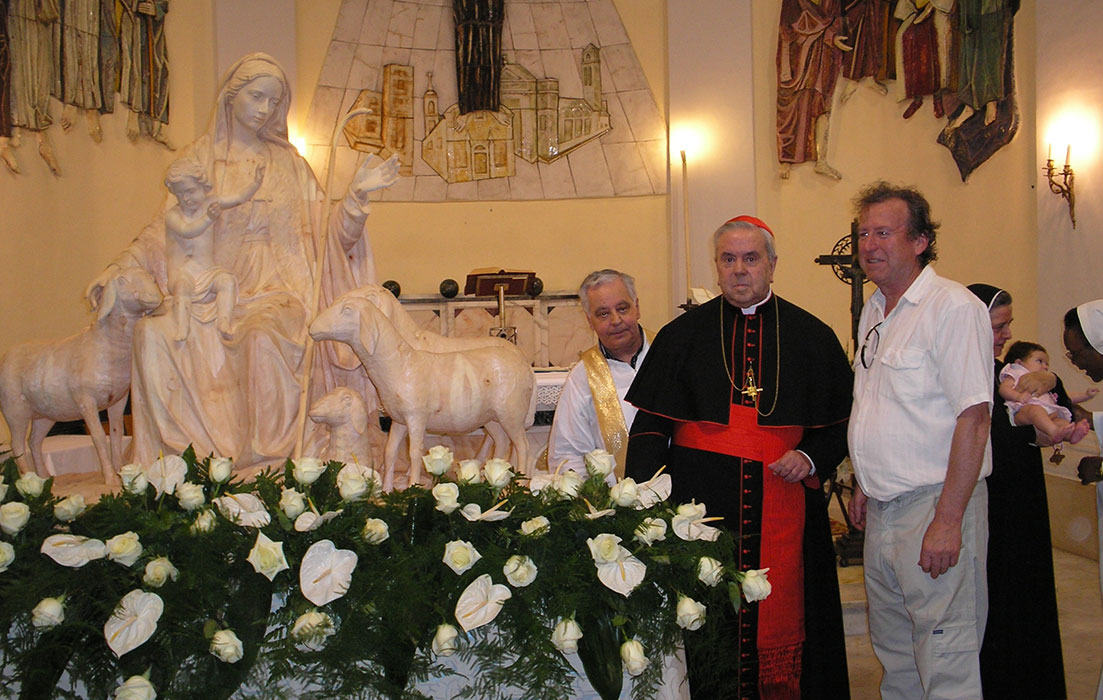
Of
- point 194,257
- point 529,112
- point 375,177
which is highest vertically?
point 529,112

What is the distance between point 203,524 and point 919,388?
2279 mm

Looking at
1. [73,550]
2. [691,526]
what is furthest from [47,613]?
[691,526]

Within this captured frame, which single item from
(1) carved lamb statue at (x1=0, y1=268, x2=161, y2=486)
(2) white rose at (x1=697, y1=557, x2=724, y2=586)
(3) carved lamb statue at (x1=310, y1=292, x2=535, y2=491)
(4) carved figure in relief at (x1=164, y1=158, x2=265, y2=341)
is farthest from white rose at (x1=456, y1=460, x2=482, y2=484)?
(1) carved lamb statue at (x1=0, y1=268, x2=161, y2=486)

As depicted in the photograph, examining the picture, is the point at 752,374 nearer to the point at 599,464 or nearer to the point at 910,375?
the point at 910,375

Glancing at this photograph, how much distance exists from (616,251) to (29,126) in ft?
19.2

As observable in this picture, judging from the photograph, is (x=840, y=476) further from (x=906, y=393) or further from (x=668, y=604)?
(x=668, y=604)

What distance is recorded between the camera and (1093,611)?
19.1 ft

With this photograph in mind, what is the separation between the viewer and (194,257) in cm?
441

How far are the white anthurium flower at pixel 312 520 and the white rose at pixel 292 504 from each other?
0.02 m

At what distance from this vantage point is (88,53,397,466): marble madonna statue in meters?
4.29

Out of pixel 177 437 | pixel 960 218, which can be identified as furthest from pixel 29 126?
pixel 960 218

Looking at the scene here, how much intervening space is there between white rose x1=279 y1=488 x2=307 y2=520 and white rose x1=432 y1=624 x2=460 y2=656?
0.44m

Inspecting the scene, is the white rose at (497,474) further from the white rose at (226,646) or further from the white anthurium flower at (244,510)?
the white rose at (226,646)


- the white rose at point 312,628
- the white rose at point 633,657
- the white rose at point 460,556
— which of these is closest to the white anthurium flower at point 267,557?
the white rose at point 312,628
